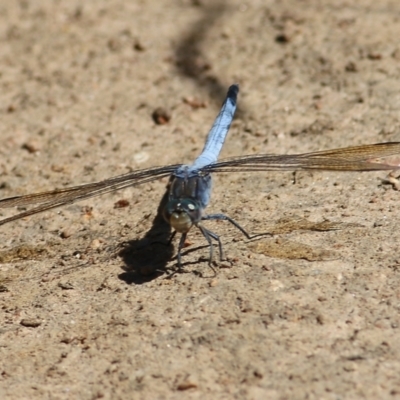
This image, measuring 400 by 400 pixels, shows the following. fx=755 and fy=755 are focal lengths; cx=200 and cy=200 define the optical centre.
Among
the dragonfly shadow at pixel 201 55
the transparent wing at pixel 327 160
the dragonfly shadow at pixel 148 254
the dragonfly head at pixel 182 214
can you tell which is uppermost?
the dragonfly shadow at pixel 201 55

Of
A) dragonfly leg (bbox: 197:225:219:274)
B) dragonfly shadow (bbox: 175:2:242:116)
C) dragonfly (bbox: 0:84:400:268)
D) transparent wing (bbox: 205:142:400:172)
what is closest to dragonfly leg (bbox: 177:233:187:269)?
dragonfly (bbox: 0:84:400:268)

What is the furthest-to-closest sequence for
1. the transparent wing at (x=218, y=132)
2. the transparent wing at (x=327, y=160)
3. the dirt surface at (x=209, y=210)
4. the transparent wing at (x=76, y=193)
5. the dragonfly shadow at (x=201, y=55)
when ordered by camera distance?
1. the dragonfly shadow at (x=201, y=55)
2. the transparent wing at (x=218, y=132)
3. the transparent wing at (x=76, y=193)
4. the transparent wing at (x=327, y=160)
5. the dirt surface at (x=209, y=210)

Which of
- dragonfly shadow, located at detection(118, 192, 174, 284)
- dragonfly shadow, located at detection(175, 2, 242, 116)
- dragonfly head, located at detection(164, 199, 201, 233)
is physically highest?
dragonfly shadow, located at detection(175, 2, 242, 116)

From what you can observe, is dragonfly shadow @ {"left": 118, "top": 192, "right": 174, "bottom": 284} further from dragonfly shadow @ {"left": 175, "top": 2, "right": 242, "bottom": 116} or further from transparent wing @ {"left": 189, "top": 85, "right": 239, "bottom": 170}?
dragonfly shadow @ {"left": 175, "top": 2, "right": 242, "bottom": 116}

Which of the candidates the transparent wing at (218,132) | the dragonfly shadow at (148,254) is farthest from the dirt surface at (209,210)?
the transparent wing at (218,132)

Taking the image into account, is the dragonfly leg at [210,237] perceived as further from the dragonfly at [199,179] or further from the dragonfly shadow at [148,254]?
→ the dragonfly shadow at [148,254]

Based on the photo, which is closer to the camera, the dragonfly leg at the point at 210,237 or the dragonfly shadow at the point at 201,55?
the dragonfly leg at the point at 210,237

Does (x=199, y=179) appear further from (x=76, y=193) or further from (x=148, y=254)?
(x=76, y=193)
